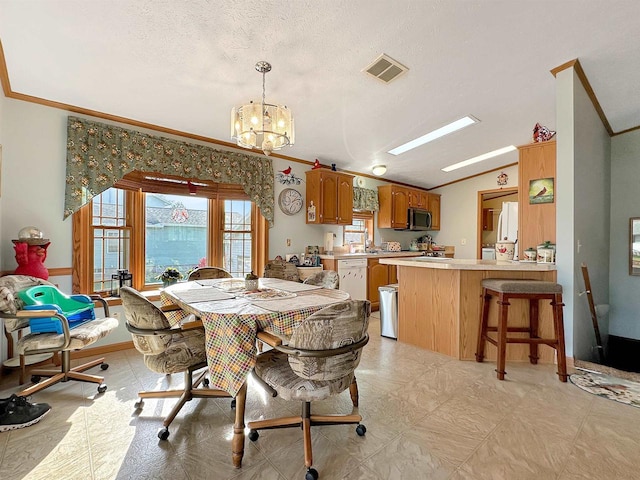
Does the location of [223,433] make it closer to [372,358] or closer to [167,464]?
[167,464]

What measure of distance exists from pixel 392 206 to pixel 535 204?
9.05ft

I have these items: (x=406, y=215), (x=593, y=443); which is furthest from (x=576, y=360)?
(x=406, y=215)

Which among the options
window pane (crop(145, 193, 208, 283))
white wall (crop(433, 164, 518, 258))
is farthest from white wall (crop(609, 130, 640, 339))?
window pane (crop(145, 193, 208, 283))

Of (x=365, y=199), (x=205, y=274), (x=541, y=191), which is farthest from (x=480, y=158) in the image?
(x=205, y=274)

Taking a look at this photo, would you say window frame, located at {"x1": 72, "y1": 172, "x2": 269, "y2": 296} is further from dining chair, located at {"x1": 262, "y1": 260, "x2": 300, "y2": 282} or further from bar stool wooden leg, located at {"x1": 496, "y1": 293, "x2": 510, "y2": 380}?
bar stool wooden leg, located at {"x1": 496, "y1": 293, "x2": 510, "y2": 380}

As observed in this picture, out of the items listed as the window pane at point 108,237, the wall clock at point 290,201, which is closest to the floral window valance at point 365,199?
the wall clock at point 290,201

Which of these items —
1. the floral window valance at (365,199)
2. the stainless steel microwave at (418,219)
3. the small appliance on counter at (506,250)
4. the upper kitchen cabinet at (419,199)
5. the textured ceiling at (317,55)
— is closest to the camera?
the textured ceiling at (317,55)

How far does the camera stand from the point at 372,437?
69.9 inches

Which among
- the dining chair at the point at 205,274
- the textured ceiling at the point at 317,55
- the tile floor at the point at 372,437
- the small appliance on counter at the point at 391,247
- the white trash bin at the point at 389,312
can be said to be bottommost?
the tile floor at the point at 372,437

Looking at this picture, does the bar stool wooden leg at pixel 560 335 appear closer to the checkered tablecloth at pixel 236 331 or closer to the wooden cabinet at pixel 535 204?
the wooden cabinet at pixel 535 204

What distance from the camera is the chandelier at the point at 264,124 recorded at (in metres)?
2.13

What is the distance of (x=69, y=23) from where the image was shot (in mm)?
1951

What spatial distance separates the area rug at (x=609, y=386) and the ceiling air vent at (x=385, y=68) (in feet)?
9.70

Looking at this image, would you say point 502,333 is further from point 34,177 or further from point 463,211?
point 463,211
